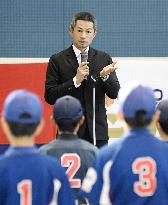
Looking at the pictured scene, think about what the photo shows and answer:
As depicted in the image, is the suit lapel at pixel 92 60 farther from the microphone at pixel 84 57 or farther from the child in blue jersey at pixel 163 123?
the child in blue jersey at pixel 163 123

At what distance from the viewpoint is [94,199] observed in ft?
6.49

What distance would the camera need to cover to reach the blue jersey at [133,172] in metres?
1.91

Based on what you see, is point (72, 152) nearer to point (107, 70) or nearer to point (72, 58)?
point (107, 70)

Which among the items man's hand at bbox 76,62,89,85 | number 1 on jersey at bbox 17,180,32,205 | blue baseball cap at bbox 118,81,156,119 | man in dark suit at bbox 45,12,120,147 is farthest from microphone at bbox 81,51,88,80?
number 1 on jersey at bbox 17,180,32,205

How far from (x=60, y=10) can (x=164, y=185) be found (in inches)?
132

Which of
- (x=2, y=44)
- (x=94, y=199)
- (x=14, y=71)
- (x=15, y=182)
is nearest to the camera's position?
(x=15, y=182)

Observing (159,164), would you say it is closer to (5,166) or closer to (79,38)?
(5,166)

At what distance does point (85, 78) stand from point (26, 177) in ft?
3.82

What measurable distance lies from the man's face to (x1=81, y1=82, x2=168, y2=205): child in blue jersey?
112cm

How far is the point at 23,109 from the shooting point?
1.89m

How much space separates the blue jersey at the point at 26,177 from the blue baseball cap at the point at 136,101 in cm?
33

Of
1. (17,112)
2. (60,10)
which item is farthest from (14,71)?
(17,112)

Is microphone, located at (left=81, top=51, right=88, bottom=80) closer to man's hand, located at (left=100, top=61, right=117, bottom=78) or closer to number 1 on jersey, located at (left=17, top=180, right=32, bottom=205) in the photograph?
man's hand, located at (left=100, top=61, right=117, bottom=78)

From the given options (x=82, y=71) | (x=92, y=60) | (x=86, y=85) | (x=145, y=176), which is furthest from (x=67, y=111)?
(x=92, y=60)
